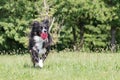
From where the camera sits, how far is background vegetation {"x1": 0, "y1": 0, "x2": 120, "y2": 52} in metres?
32.6

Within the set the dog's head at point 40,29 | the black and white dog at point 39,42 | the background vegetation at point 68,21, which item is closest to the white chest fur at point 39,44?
the black and white dog at point 39,42

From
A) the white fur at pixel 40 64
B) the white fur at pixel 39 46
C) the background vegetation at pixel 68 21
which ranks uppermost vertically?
the white fur at pixel 39 46

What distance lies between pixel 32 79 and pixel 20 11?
983 inches

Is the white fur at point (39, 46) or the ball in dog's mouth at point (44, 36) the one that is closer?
the ball in dog's mouth at point (44, 36)

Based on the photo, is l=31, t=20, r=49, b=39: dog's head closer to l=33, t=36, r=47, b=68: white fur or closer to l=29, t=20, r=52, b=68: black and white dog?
l=29, t=20, r=52, b=68: black and white dog

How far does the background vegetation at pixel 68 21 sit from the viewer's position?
107 feet

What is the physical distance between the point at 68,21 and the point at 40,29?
22.8m

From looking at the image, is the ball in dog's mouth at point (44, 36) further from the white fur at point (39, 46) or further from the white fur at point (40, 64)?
the white fur at point (40, 64)

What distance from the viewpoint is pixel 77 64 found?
41.0 feet

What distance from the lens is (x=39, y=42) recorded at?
38.9 ft

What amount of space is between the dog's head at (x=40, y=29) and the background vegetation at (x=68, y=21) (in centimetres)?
1935

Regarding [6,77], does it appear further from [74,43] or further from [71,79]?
[74,43]

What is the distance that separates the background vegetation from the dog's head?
63.5 ft

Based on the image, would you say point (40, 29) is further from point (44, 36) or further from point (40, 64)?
point (40, 64)
